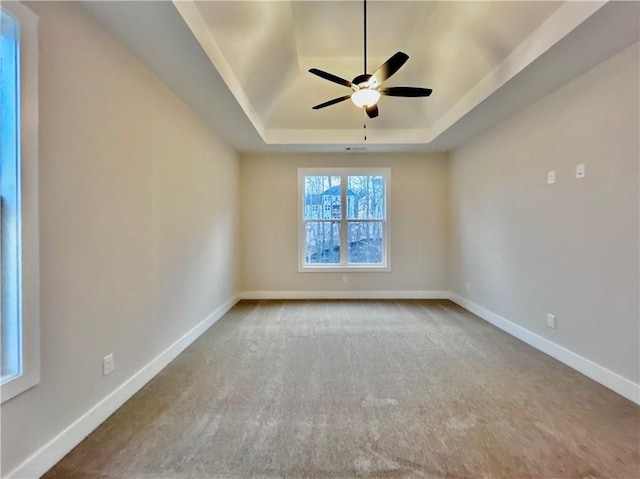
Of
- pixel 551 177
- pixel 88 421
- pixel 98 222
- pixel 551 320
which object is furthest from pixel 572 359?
pixel 98 222

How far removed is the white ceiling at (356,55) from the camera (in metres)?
2.16

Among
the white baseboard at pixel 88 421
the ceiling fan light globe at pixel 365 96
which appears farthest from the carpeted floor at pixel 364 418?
the ceiling fan light globe at pixel 365 96

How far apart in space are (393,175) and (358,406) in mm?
4194

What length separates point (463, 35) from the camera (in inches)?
119

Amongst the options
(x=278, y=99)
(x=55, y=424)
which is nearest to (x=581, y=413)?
(x=55, y=424)

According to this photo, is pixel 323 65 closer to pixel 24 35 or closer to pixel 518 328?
pixel 24 35

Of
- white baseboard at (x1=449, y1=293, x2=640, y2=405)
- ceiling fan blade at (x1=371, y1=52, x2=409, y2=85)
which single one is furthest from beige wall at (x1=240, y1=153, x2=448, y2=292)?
ceiling fan blade at (x1=371, y1=52, x2=409, y2=85)

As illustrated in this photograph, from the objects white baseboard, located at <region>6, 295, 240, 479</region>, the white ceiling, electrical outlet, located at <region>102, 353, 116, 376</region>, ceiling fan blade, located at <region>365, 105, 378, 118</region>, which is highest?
the white ceiling

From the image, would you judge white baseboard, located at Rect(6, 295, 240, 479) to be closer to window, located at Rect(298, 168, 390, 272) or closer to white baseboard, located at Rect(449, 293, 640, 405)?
window, located at Rect(298, 168, 390, 272)

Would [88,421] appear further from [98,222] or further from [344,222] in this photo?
[344,222]

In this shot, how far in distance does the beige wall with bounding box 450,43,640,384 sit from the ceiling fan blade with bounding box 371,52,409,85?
161 cm

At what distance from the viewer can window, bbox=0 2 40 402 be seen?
146cm

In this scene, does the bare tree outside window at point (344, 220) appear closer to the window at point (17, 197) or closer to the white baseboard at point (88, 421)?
the white baseboard at point (88, 421)

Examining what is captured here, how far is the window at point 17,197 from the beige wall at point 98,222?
3.1 inches
